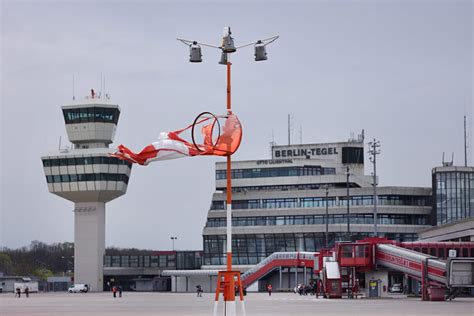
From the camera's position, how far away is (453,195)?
14175 cm

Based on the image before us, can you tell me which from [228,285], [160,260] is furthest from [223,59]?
[160,260]

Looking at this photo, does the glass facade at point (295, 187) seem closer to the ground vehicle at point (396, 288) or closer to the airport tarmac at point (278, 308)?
the ground vehicle at point (396, 288)

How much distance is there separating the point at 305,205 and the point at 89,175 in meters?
32.6

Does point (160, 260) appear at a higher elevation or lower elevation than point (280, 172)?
lower

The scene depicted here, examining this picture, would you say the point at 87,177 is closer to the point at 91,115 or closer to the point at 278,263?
the point at 91,115

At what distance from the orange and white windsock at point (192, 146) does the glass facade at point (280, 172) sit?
11727 cm

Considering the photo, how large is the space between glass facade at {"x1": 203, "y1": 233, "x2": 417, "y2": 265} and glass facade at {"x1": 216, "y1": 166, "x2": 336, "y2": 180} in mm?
10076

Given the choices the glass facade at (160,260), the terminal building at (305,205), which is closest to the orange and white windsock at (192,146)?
the terminal building at (305,205)

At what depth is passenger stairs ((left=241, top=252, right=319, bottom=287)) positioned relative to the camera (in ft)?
398

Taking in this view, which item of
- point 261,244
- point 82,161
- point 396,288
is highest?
point 82,161

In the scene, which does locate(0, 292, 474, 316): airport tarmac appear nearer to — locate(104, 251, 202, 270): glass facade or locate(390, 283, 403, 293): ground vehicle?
locate(390, 283, 403, 293): ground vehicle

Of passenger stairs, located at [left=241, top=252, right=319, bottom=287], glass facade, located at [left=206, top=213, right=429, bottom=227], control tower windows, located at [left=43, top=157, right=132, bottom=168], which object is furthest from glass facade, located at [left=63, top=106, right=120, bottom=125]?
passenger stairs, located at [left=241, top=252, right=319, bottom=287]

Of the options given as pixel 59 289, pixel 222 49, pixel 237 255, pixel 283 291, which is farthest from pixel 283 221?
pixel 222 49

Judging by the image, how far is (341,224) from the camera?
143250 mm
